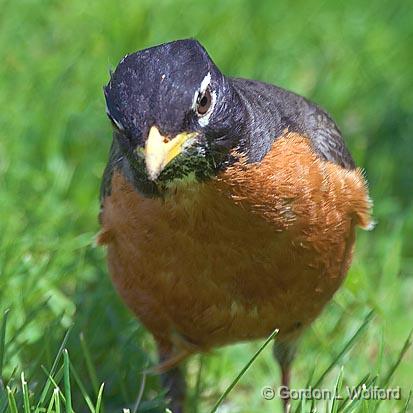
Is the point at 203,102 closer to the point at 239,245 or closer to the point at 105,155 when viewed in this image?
the point at 239,245

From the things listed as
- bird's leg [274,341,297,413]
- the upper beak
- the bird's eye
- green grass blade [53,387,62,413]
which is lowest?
→ bird's leg [274,341,297,413]

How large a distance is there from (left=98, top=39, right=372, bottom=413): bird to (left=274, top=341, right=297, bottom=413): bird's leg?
0.05 ft

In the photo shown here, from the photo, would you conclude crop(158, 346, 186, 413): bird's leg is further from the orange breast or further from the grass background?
the orange breast

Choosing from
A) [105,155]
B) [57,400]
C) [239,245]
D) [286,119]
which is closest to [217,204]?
[239,245]

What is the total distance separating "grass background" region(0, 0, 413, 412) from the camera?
484cm

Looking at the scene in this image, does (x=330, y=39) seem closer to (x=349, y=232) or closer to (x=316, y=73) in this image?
(x=316, y=73)

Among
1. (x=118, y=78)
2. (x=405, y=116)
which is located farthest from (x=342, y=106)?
(x=118, y=78)

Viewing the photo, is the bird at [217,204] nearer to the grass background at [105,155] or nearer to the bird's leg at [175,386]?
the bird's leg at [175,386]

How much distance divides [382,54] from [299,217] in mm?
3121

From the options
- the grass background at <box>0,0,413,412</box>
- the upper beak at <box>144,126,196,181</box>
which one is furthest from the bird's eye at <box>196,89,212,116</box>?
the grass background at <box>0,0,413,412</box>

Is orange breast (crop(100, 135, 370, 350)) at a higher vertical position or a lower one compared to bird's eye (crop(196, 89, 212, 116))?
lower

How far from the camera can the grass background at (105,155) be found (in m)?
4.84

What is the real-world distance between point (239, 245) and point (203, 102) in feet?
2.35

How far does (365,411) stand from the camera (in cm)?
381
